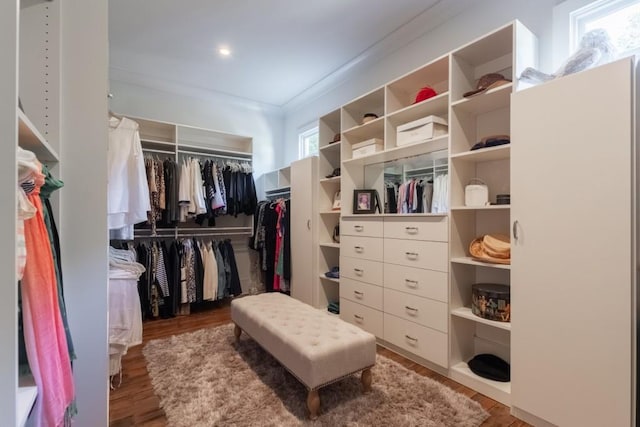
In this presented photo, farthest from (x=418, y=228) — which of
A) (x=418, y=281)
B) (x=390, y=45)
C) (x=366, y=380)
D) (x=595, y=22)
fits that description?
(x=390, y=45)

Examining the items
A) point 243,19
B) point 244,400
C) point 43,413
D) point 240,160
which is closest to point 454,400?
point 244,400

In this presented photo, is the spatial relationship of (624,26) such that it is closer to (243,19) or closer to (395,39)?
(395,39)

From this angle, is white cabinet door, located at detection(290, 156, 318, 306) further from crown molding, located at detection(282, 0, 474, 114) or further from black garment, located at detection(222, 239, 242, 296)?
crown molding, located at detection(282, 0, 474, 114)

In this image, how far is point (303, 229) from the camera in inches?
138

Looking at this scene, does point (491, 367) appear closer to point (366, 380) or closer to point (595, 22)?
point (366, 380)

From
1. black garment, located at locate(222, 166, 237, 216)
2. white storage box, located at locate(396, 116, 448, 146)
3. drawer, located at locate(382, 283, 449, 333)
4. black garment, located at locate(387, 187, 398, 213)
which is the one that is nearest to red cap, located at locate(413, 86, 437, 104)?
white storage box, located at locate(396, 116, 448, 146)

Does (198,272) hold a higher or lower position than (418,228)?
lower

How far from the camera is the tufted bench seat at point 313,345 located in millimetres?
1623

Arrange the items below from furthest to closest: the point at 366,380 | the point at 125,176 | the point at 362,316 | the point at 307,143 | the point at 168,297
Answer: the point at 307,143 → the point at 168,297 → the point at 362,316 → the point at 125,176 → the point at 366,380

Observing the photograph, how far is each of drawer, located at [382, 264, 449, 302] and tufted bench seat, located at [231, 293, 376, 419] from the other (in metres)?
0.62

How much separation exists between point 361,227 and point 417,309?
0.88 metres

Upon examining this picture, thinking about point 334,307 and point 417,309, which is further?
point 334,307

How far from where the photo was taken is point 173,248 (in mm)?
3432

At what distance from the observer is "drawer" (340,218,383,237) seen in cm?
263
